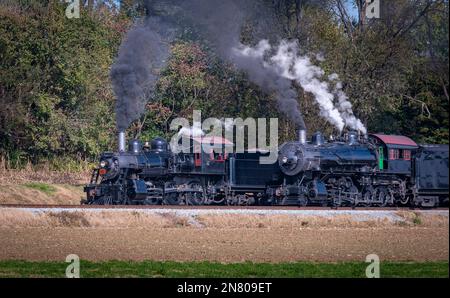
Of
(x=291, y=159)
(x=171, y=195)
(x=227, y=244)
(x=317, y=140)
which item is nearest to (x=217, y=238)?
(x=227, y=244)

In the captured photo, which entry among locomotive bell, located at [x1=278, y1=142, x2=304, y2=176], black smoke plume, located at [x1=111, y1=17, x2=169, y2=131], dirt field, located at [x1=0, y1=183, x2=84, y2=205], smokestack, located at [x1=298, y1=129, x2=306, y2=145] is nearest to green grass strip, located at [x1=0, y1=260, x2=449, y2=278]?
→ locomotive bell, located at [x1=278, y1=142, x2=304, y2=176]

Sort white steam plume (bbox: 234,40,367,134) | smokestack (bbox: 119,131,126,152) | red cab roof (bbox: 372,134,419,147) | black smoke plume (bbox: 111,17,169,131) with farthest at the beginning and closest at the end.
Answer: white steam plume (bbox: 234,40,367,134)
black smoke plume (bbox: 111,17,169,131)
red cab roof (bbox: 372,134,419,147)
smokestack (bbox: 119,131,126,152)

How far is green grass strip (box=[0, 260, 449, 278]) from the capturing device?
58.9 feet

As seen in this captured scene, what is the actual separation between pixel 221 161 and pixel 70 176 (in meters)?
12.6

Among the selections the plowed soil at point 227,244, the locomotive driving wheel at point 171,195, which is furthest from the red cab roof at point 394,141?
the locomotive driving wheel at point 171,195

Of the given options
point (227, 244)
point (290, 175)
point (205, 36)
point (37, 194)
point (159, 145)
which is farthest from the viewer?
point (205, 36)

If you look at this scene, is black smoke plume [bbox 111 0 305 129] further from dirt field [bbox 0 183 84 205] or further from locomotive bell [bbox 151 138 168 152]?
dirt field [bbox 0 183 84 205]

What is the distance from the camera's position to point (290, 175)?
115ft

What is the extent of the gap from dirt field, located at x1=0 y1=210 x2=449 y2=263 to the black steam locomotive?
191 inches

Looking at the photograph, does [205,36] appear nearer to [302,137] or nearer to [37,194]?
[302,137]

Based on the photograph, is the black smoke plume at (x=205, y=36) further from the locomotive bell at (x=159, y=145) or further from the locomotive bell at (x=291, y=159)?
the locomotive bell at (x=291, y=159)

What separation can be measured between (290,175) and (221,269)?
54.9 feet

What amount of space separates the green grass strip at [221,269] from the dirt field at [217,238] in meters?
1.08

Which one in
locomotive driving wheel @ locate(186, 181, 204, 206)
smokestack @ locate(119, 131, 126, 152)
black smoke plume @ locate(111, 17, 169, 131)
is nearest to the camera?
smokestack @ locate(119, 131, 126, 152)
